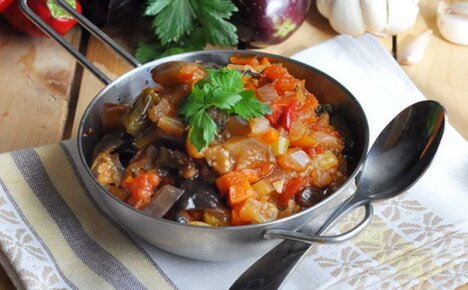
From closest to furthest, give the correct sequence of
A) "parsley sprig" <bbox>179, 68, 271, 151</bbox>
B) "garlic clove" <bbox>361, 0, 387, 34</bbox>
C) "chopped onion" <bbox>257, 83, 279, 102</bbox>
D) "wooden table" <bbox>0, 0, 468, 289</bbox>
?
"parsley sprig" <bbox>179, 68, 271, 151</bbox> → "chopped onion" <bbox>257, 83, 279, 102</bbox> → "wooden table" <bbox>0, 0, 468, 289</bbox> → "garlic clove" <bbox>361, 0, 387, 34</bbox>

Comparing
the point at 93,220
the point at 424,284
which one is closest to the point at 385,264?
the point at 424,284

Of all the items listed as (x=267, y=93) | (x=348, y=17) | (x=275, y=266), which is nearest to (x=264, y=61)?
(x=267, y=93)

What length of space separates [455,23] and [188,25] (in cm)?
82

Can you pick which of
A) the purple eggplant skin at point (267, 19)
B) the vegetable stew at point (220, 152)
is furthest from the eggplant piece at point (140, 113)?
the purple eggplant skin at point (267, 19)

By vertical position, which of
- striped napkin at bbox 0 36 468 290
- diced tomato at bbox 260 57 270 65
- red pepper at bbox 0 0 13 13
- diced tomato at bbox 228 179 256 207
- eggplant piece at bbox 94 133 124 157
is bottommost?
striped napkin at bbox 0 36 468 290

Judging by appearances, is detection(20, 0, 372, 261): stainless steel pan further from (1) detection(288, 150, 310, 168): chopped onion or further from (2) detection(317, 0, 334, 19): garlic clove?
(2) detection(317, 0, 334, 19): garlic clove

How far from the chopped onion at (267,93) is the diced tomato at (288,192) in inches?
7.4

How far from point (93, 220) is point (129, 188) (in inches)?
9.1

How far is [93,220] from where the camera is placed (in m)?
1.68

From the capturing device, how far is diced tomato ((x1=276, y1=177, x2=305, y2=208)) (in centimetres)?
149

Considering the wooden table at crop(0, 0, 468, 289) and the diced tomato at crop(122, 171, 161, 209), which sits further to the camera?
the wooden table at crop(0, 0, 468, 289)

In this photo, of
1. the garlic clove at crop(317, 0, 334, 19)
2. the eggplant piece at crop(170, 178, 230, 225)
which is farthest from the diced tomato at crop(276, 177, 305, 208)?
the garlic clove at crop(317, 0, 334, 19)

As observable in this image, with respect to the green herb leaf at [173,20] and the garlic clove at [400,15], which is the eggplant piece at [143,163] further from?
the garlic clove at [400,15]

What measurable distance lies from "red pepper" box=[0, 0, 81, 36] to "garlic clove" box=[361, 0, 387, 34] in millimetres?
880
